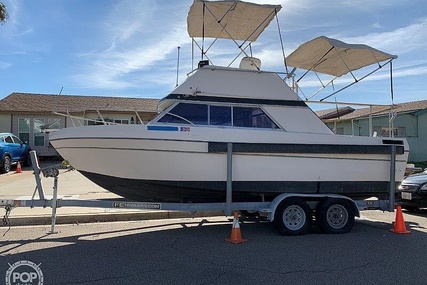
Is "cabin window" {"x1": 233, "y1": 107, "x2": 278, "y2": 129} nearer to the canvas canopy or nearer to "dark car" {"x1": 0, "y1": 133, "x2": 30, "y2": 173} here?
the canvas canopy

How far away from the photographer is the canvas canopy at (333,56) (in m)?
7.30

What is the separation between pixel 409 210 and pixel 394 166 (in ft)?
10.5

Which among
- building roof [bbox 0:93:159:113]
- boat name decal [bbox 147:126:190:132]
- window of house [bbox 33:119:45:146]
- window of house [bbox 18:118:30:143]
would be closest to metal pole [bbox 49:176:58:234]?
boat name decal [bbox 147:126:190:132]

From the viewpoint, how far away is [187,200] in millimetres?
6562

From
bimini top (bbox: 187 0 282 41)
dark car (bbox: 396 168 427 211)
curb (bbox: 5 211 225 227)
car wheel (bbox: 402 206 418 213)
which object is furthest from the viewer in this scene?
car wheel (bbox: 402 206 418 213)

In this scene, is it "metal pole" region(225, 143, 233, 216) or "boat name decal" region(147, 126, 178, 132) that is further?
"metal pole" region(225, 143, 233, 216)

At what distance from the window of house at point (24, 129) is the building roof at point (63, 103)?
2.29ft

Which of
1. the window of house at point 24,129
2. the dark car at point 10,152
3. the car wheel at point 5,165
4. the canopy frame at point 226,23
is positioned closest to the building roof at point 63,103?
the window of house at point 24,129

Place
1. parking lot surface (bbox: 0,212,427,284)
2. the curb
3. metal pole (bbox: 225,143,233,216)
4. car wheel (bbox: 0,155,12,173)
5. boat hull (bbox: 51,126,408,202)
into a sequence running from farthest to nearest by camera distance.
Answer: car wheel (bbox: 0,155,12,173) < the curb < metal pole (bbox: 225,143,233,216) < boat hull (bbox: 51,126,408,202) < parking lot surface (bbox: 0,212,427,284)

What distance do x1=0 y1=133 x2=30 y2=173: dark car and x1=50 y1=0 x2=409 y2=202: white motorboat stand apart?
10439mm

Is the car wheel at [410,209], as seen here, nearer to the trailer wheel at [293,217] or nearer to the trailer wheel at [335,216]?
the trailer wheel at [335,216]

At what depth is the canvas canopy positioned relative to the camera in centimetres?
730

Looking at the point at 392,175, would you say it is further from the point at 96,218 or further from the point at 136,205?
the point at 96,218

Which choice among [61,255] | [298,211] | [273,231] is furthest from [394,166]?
[61,255]
